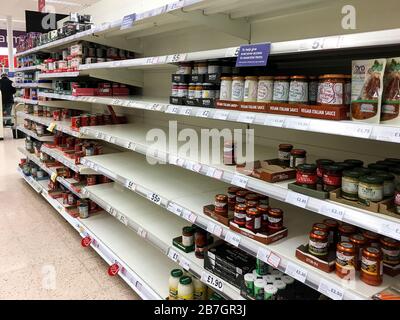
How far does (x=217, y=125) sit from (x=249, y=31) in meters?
0.69

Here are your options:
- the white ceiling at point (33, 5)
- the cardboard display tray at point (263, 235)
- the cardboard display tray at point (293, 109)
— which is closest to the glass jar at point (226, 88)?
the cardboard display tray at point (293, 109)

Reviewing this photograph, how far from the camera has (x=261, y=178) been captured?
1.40 m

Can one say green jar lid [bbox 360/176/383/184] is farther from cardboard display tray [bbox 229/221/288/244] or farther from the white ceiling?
the white ceiling

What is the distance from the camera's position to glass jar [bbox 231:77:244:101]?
150cm

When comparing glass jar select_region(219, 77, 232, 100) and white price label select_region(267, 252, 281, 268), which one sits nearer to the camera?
white price label select_region(267, 252, 281, 268)

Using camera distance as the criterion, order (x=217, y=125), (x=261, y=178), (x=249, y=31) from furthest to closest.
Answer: (x=217, y=125)
(x=249, y=31)
(x=261, y=178)

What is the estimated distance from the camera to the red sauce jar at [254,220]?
1421mm

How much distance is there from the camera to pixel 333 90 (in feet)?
3.81

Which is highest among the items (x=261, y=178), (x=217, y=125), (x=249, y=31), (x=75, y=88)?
(x=249, y=31)

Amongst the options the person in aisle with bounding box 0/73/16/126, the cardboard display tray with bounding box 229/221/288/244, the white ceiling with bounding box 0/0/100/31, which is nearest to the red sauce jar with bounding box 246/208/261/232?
the cardboard display tray with bounding box 229/221/288/244

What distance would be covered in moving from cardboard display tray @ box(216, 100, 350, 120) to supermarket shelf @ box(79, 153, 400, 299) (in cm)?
53

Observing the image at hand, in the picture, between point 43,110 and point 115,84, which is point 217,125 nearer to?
point 115,84

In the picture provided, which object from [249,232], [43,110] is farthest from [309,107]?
[43,110]

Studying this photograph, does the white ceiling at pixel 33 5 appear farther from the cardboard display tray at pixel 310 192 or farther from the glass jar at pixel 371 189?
the glass jar at pixel 371 189
